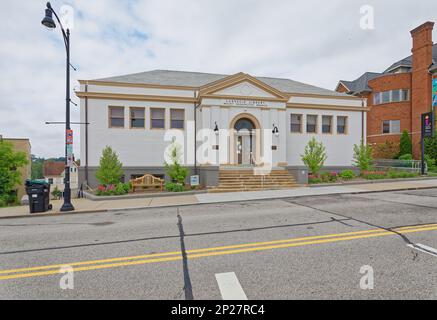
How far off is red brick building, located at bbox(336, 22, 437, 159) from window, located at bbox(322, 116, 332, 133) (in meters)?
13.6

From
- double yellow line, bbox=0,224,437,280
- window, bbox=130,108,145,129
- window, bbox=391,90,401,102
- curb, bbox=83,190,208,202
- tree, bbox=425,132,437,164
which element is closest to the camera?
double yellow line, bbox=0,224,437,280

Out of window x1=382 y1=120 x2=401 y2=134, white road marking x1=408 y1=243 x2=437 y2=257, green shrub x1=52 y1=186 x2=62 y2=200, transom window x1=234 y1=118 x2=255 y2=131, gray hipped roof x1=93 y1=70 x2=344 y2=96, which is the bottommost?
green shrub x1=52 y1=186 x2=62 y2=200

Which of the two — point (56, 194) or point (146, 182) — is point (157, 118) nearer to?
point (146, 182)

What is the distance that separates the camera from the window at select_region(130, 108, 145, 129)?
16500mm

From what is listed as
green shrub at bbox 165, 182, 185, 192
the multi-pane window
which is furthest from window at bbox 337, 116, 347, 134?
green shrub at bbox 165, 182, 185, 192

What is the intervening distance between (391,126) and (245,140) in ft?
74.3

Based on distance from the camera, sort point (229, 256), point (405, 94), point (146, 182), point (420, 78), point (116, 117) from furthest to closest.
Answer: point (405, 94) → point (420, 78) → point (116, 117) → point (146, 182) → point (229, 256)

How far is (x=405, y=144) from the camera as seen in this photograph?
83.8 feet

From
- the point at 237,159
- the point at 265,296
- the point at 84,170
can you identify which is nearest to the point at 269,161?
the point at 237,159

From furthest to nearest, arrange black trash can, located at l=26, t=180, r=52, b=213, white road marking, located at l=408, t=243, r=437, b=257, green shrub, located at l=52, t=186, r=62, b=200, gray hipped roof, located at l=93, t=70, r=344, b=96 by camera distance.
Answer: gray hipped roof, located at l=93, t=70, r=344, b=96 → green shrub, located at l=52, t=186, r=62, b=200 → black trash can, located at l=26, t=180, r=52, b=213 → white road marking, located at l=408, t=243, r=437, b=257

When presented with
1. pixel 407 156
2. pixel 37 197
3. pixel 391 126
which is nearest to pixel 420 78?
pixel 391 126

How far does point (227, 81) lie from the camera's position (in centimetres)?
1638

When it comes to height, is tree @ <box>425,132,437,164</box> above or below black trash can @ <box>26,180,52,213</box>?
above

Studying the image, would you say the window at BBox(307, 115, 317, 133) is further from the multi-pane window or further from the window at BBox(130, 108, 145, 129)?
the multi-pane window
